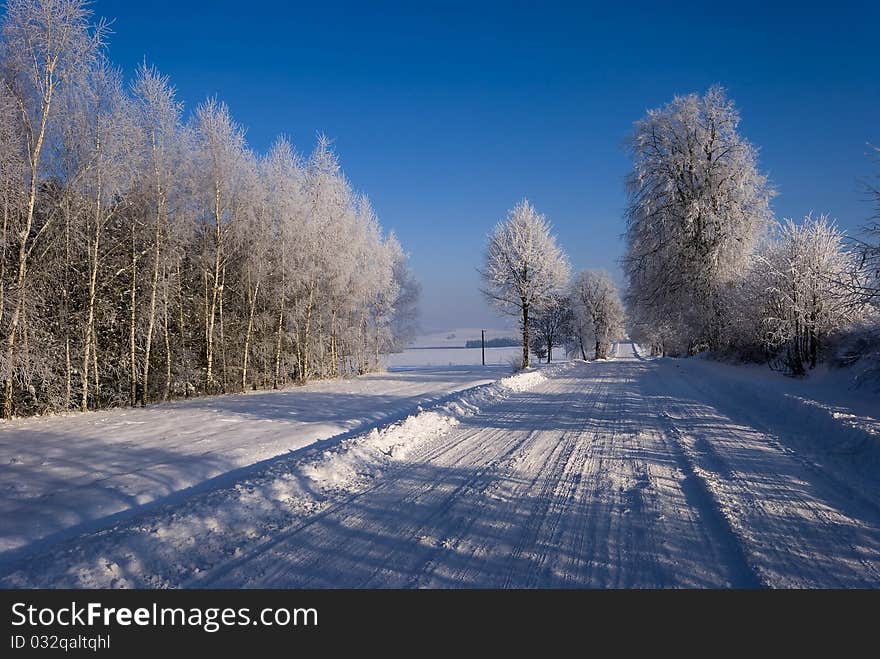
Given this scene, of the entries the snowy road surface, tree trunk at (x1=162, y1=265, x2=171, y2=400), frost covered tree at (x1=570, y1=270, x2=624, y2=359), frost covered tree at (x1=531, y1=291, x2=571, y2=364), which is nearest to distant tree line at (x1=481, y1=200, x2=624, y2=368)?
tree trunk at (x1=162, y1=265, x2=171, y2=400)

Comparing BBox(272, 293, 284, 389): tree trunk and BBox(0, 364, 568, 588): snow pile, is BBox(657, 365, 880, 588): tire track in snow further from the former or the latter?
BBox(272, 293, 284, 389): tree trunk

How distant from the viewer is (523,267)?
27.8 metres

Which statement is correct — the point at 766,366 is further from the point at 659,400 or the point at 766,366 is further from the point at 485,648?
the point at 485,648

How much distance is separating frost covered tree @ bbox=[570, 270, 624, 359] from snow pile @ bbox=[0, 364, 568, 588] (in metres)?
55.0

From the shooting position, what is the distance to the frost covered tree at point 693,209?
2259 cm

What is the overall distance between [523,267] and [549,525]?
24760 millimetres

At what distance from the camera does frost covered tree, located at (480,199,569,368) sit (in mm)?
27656

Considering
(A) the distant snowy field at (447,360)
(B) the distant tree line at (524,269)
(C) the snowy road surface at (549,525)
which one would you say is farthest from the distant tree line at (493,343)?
(C) the snowy road surface at (549,525)

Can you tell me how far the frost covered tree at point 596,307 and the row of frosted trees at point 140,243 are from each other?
41.3 metres

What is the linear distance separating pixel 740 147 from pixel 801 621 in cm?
2669

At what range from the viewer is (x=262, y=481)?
17.5ft

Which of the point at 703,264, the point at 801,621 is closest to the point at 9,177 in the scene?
the point at 801,621

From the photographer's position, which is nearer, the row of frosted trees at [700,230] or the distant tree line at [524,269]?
the row of frosted trees at [700,230]

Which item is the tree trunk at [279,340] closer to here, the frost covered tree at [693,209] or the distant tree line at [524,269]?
the distant tree line at [524,269]
